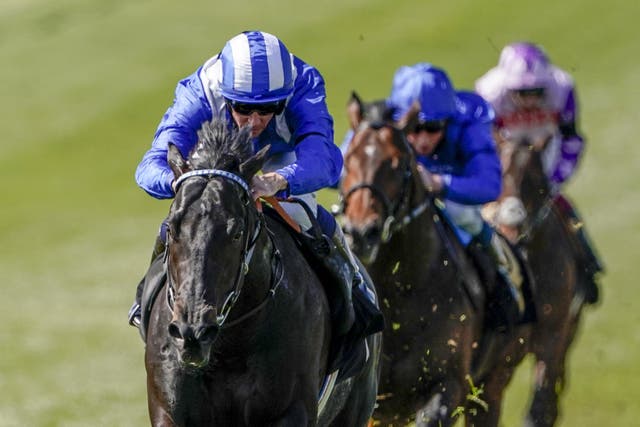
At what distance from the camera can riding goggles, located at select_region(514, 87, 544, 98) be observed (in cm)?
1253

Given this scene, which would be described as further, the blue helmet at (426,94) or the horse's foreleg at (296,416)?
the blue helmet at (426,94)

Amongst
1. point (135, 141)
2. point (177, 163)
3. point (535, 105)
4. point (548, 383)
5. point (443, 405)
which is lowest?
point (548, 383)

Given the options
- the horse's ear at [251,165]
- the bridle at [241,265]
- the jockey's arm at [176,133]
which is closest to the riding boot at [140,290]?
the jockey's arm at [176,133]

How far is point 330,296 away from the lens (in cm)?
668

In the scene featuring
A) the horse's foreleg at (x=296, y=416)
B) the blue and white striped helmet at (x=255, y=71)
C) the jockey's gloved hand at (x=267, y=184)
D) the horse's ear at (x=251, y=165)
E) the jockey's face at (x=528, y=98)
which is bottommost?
the horse's foreleg at (x=296, y=416)

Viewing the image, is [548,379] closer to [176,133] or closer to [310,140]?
[310,140]

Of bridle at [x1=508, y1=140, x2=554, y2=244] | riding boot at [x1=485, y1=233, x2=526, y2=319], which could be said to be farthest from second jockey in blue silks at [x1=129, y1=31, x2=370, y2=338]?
bridle at [x1=508, y1=140, x2=554, y2=244]

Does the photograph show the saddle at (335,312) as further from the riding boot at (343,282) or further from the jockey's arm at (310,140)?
the jockey's arm at (310,140)

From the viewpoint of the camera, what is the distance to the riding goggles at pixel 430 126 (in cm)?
991

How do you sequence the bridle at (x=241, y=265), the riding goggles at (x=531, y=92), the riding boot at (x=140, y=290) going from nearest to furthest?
the bridle at (x=241, y=265) → the riding boot at (x=140, y=290) → the riding goggles at (x=531, y=92)

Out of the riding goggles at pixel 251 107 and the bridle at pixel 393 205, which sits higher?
the riding goggles at pixel 251 107

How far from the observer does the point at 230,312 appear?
5832mm

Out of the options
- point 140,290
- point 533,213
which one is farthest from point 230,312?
point 533,213

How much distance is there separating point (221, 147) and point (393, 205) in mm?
3441
